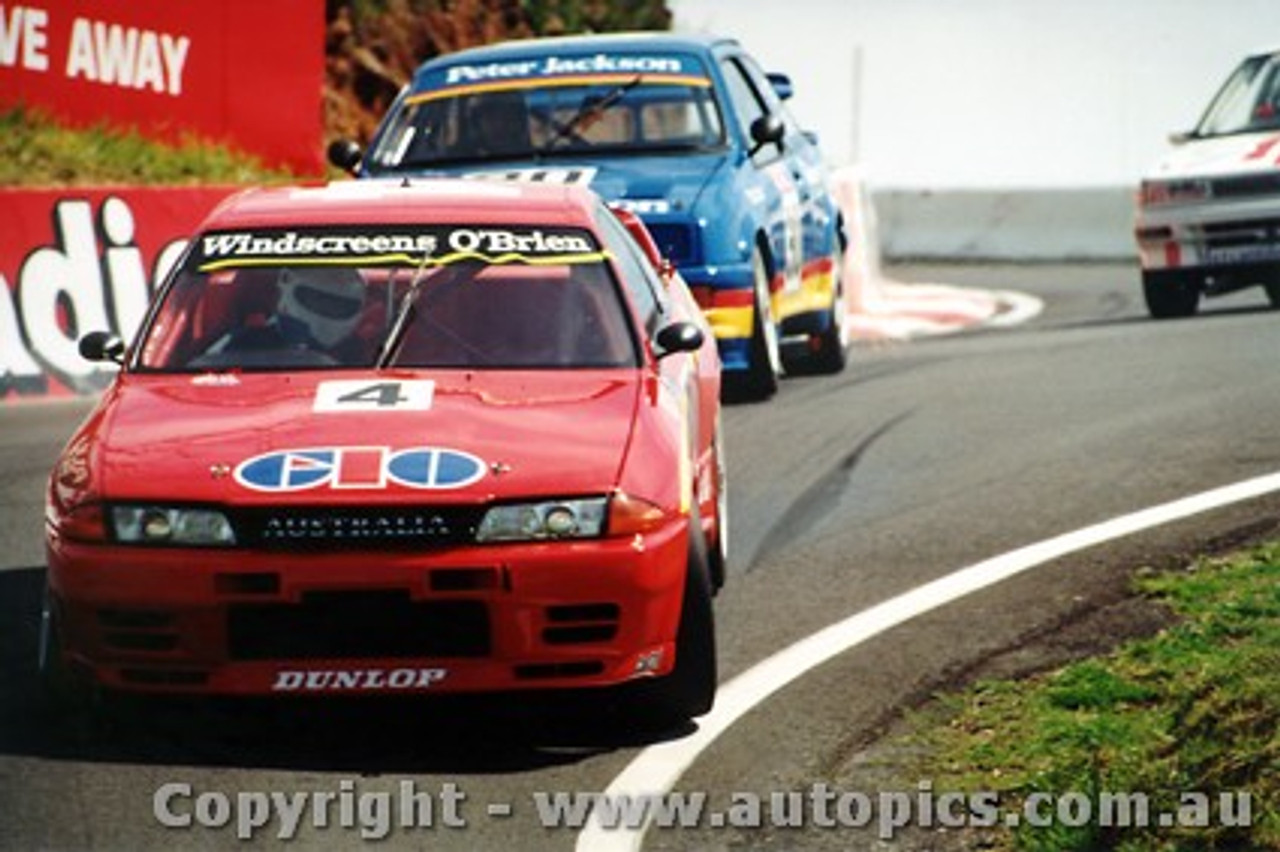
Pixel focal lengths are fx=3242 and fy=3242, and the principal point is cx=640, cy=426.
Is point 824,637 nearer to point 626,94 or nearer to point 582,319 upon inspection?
point 582,319

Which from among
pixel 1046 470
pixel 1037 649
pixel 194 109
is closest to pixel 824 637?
pixel 1037 649

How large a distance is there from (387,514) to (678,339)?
146 centimetres

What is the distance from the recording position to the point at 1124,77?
108 feet

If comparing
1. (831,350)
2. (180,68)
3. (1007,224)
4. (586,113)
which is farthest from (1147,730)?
(1007,224)

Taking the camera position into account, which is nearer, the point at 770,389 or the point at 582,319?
the point at 582,319

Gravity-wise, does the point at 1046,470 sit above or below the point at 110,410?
below

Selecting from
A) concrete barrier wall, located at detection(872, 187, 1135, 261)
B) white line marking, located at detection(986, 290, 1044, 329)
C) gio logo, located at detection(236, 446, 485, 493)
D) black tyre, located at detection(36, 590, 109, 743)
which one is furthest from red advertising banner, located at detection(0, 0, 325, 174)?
gio logo, located at detection(236, 446, 485, 493)

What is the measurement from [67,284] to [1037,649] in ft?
26.7

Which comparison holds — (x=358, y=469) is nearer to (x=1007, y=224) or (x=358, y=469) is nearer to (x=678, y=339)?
(x=678, y=339)

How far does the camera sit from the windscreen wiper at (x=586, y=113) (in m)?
14.8

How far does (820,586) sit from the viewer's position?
9891 millimetres

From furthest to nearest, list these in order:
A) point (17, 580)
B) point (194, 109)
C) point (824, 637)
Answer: point (194, 109) → point (17, 580) → point (824, 637)

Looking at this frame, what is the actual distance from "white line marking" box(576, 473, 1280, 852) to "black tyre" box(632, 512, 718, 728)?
0.08 meters

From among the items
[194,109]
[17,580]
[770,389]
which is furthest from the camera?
[194,109]
